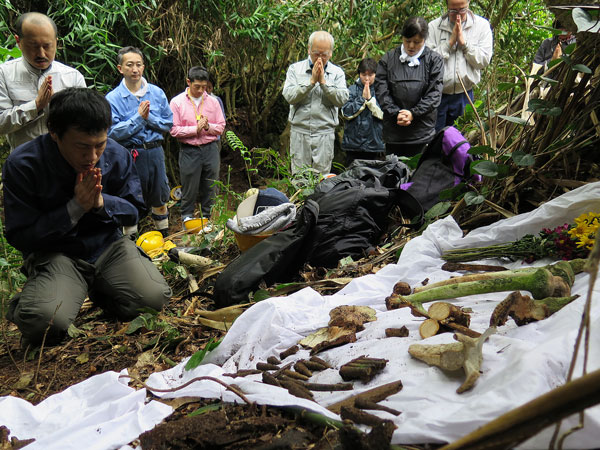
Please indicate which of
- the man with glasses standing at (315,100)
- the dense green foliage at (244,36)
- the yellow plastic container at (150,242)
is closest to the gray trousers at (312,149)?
the man with glasses standing at (315,100)

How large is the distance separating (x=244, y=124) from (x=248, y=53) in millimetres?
1238

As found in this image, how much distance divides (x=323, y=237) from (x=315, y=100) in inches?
103

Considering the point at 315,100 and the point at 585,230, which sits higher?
the point at 315,100

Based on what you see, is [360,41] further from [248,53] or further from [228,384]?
[228,384]

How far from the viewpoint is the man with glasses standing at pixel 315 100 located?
5270mm

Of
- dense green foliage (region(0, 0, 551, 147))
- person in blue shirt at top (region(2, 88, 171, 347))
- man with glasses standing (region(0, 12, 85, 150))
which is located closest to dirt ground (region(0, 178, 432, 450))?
person in blue shirt at top (region(2, 88, 171, 347))

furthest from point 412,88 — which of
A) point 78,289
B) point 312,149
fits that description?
point 78,289

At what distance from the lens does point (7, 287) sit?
12.1ft

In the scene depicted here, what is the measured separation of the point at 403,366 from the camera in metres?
1.74

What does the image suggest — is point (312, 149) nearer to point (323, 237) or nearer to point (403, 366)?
point (323, 237)

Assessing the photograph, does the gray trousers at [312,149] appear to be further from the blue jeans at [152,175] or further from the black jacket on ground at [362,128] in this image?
the blue jeans at [152,175]

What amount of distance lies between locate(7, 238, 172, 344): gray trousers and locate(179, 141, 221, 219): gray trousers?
105 inches

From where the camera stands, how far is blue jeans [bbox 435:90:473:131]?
5.21 metres

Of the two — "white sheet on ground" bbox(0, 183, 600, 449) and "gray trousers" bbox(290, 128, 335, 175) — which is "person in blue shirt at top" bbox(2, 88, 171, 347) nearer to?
"white sheet on ground" bbox(0, 183, 600, 449)
